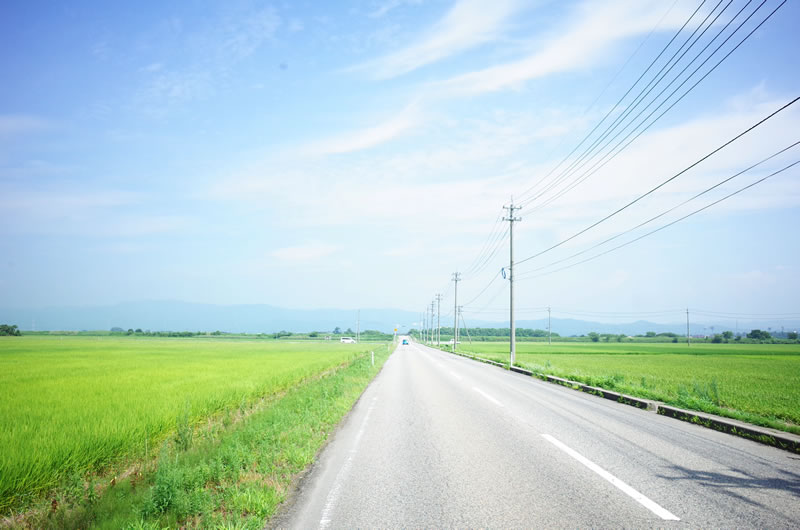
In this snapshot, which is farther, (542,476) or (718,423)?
(718,423)

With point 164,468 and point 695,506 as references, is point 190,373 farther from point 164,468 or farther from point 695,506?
point 695,506

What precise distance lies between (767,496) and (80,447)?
878 cm

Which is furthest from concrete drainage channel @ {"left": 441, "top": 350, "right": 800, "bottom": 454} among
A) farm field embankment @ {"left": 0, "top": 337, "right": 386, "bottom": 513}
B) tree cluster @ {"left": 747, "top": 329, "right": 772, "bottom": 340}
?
tree cluster @ {"left": 747, "top": 329, "right": 772, "bottom": 340}

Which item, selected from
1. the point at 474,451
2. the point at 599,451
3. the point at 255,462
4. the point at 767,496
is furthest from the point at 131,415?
the point at 767,496

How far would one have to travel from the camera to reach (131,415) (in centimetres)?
862

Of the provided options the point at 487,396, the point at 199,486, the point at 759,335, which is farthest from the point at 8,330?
the point at 759,335

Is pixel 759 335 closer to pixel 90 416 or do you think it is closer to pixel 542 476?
pixel 542 476

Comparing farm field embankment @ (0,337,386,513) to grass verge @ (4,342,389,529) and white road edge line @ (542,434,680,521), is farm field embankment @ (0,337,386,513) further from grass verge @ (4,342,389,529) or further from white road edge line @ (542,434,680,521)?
white road edge line @ (542,434,680,521)

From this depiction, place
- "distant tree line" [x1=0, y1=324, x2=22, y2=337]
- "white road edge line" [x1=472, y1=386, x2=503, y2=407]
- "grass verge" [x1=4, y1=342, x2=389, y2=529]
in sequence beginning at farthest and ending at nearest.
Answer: "distant tree line" [x1=0, y1=324, x2=22, y2=337] → "white road edge line" [x1=472, y1=386, x2=503, y2=407] → "grass verge" [x1=4, y1=342, x2=389, y2=529]

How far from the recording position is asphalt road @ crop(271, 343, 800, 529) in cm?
411

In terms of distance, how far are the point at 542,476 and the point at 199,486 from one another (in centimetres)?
406

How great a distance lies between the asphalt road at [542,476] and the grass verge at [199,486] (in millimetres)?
356

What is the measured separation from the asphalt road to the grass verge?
0.36 meters

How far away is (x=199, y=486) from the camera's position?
5.03 metres
